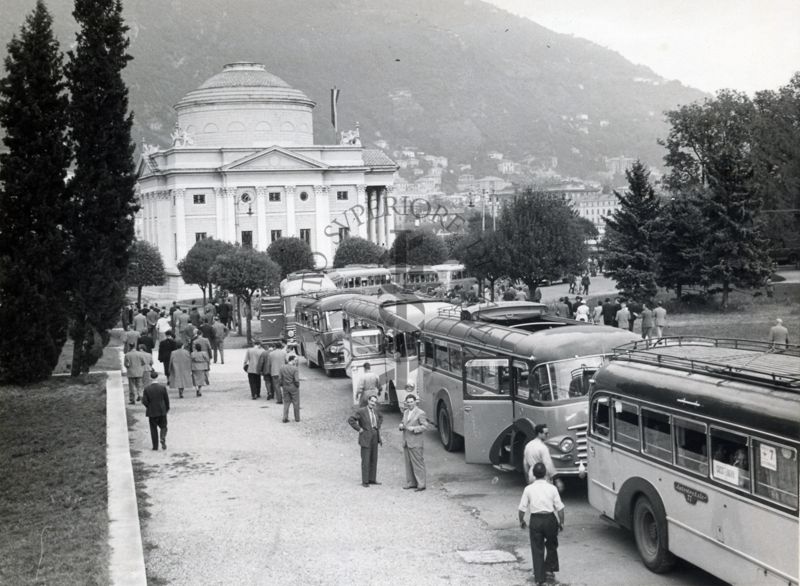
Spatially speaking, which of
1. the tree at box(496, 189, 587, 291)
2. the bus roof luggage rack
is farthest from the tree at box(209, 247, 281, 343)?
the bus roof luggage rack

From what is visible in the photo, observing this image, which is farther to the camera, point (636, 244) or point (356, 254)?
point (356, 254)

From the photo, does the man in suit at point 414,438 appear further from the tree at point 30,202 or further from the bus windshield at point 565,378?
the tree at point 30,202

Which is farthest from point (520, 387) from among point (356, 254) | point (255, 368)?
point (356, 254)

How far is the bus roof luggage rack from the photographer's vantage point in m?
9.30

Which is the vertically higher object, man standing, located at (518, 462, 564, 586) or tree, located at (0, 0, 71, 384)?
tree, located at (0, 0, 71, 384)

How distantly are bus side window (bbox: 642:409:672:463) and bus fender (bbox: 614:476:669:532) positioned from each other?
1.17 ft

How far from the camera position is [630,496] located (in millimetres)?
11227

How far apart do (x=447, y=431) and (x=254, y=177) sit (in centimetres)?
6527

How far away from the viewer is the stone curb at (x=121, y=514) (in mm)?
9992

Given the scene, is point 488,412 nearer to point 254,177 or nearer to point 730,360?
point 730,360

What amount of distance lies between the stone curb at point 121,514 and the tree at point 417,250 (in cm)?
4605

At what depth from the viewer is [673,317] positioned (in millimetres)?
37750

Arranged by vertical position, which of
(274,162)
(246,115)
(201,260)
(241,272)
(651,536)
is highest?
(246,115)

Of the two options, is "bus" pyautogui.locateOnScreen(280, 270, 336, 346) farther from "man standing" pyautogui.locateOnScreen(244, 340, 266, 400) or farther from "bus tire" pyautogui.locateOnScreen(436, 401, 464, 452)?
"bus tire" pyautogui.locateOnScreen(436, 401, 464, 452)
